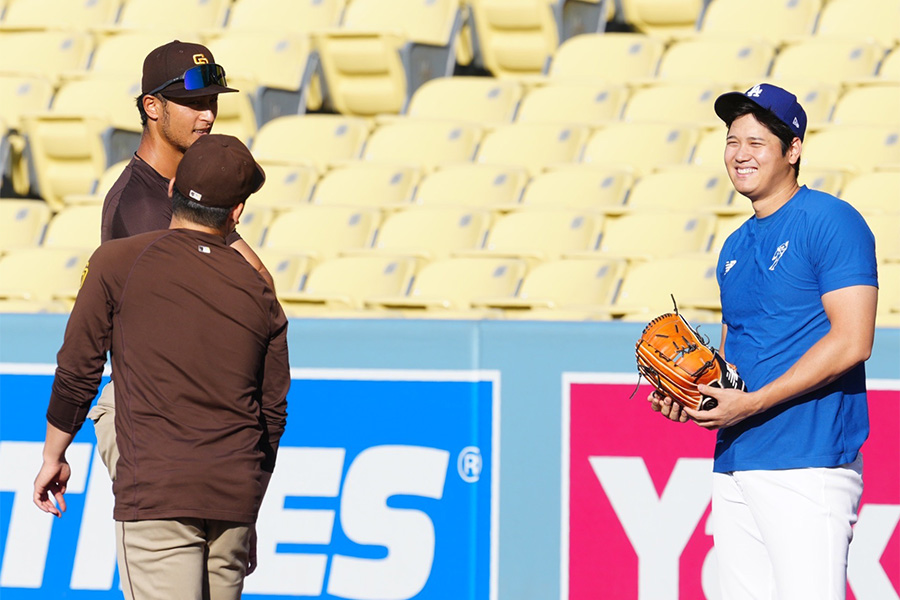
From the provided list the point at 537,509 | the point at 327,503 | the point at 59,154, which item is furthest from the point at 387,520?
the point at 59,154

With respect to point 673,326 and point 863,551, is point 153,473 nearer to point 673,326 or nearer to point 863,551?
point 673,326

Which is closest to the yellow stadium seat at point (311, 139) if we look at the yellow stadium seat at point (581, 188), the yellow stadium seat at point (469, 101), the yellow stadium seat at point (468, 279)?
the yellow stadium seat at point (469, 101)

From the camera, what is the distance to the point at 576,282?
5973 millimetres

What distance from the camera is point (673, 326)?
10.6ft

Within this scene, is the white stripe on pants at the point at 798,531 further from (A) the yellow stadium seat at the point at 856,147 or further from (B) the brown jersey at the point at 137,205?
(A) the yellow stadium seat at the point at 856,147

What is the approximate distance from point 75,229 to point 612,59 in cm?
354

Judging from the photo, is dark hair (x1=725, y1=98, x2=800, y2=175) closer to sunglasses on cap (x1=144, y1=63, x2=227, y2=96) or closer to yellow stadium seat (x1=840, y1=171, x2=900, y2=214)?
sunglasses on cap (x1=144, y1=63, x2=227, y2=96)

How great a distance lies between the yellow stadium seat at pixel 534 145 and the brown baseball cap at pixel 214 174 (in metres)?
4.67

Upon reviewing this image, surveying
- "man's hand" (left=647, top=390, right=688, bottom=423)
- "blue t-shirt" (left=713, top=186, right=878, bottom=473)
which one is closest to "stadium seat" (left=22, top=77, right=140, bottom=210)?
"man's hand" (left=647, top=390, right=688, bottom=423)

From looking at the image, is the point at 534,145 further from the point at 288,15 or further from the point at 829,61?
the point at 288,15

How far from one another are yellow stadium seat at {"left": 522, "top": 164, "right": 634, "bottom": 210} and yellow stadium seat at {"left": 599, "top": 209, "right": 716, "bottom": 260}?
38cm

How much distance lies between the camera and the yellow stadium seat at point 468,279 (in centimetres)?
602

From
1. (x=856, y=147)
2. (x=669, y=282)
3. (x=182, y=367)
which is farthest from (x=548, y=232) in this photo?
(x=182, y=367)

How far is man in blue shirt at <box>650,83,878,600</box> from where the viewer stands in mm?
2959
